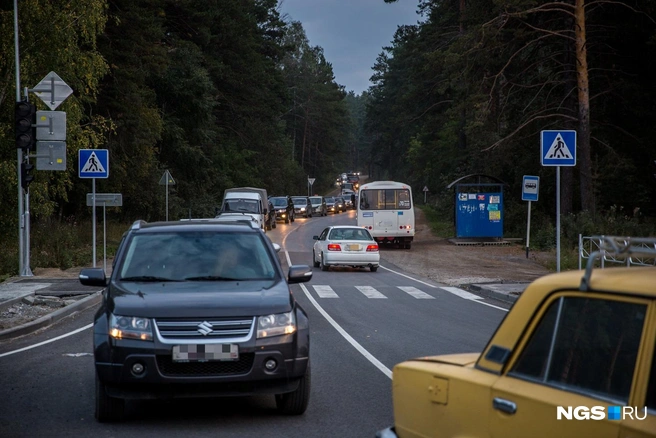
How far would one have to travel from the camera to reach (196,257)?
8.65 metres

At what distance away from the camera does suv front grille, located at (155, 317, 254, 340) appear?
23.9 ft

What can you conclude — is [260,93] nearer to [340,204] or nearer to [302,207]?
[302,207]

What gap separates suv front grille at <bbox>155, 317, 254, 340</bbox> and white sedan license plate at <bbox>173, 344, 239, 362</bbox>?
9 centimetres

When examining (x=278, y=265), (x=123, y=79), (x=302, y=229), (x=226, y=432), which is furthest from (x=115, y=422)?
(x=302, y=229)

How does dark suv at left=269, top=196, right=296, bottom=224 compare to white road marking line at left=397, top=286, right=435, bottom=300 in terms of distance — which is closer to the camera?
white road marking line at left=397, top=286, right=435, bottom=300

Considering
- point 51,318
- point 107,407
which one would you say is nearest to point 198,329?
point 107,407

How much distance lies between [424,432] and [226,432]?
3260 mm

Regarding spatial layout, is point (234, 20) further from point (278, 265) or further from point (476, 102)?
point (278, 265)

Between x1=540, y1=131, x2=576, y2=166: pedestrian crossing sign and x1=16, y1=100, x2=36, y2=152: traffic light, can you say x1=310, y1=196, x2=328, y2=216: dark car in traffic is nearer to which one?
x1=16, y1=100, x2=36, y2=152: traffic light

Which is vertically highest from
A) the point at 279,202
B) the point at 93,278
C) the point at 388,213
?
the point at 279,202

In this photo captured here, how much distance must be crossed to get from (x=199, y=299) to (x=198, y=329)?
0.39 m

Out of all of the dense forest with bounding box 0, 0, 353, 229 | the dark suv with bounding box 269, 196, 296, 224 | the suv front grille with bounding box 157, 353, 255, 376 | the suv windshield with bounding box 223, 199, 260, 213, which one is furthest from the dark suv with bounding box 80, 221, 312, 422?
the dark suv with bounding box 269, 196, 296, 224

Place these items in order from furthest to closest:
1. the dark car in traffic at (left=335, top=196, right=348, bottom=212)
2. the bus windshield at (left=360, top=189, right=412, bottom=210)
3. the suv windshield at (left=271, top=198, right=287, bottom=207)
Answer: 1. the dark car in traffic at (left=335, top=196, right=348, bottom=212)
2. the suv windshield at (left=271, top=198, right=287, bottom=207)
3. the bus windshield at (left=360, top=189, right=412, bottom=210)

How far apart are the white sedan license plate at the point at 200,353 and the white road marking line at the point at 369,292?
534 inches
